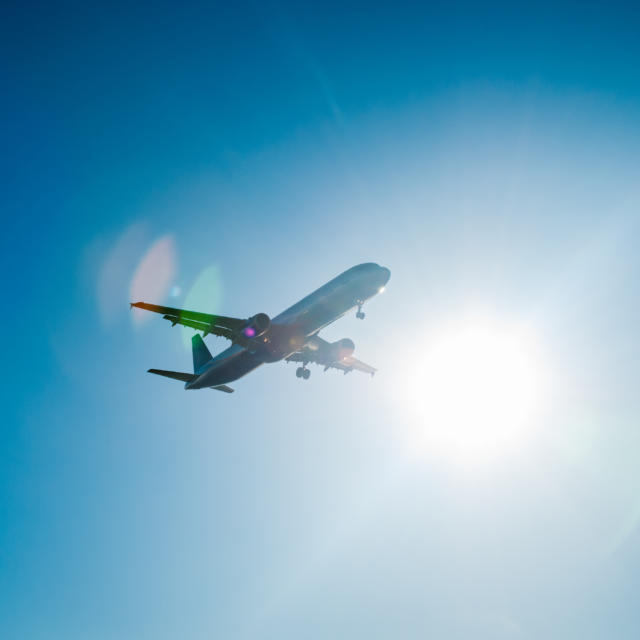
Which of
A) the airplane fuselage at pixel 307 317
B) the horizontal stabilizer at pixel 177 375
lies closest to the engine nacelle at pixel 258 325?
the airplane fuselage at pixel 307 317

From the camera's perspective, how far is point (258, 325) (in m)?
38.1

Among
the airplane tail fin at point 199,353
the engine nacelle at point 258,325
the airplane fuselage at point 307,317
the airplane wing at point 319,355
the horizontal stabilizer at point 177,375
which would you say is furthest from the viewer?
the airplane wing at point 319,355

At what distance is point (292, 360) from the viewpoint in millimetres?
50531

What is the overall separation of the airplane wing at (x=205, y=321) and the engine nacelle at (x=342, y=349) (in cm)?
1224

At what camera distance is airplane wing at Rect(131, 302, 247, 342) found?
38847 millimetres

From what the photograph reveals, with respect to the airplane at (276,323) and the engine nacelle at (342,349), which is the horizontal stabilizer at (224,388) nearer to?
→ the airplane at (276,323)

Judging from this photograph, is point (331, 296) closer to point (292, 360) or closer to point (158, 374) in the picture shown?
point (292, 360)

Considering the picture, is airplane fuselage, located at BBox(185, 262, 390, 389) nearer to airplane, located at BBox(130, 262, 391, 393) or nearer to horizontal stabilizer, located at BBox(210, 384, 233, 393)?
airplane, located at BBox(130, 262, 391, 393)

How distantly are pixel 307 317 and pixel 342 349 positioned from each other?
1169 cm

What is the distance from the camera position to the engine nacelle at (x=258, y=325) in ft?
125

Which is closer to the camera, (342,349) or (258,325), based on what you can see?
(258,325)

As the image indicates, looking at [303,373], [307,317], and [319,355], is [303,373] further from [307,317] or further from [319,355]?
[307,317]

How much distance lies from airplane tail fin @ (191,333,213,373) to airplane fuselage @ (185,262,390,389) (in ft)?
23.7

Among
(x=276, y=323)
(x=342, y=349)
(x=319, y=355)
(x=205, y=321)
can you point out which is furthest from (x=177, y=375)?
(x=342, y=349)
